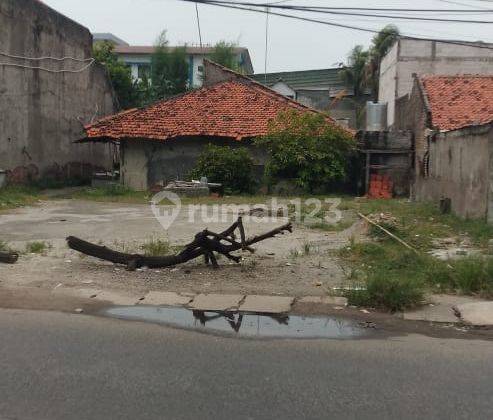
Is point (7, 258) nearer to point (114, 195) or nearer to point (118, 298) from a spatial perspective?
point (118, 298)

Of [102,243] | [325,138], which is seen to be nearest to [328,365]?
[102,243]

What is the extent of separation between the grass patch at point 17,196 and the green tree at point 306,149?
360 inches

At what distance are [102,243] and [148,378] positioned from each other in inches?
254

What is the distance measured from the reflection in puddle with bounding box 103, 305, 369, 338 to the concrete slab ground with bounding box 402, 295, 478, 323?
0.79 metres

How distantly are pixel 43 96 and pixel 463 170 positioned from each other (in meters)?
17.0

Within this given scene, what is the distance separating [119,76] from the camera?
1500 inches

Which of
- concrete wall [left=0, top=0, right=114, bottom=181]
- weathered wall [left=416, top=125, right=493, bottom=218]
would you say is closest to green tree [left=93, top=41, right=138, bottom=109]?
concrete wall [left=0, top=0, right=114, bottom=181]

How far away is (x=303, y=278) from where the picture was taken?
8383 mm

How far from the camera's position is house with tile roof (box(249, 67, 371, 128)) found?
40.4m

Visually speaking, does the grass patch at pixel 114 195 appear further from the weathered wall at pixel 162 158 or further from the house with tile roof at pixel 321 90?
the house with tile roof at pixel 321 90

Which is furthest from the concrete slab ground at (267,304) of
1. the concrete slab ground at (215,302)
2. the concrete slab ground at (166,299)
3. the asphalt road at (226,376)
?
the asphalt road at (226,376)

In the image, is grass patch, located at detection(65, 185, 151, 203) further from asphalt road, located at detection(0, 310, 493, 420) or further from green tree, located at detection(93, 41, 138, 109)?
asphalt road, located at detection(0, 310, 493, 420)

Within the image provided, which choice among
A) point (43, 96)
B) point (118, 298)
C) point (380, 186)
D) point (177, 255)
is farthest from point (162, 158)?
point (118, 298)

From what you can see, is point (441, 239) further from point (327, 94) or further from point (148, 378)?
point (327, 94)
